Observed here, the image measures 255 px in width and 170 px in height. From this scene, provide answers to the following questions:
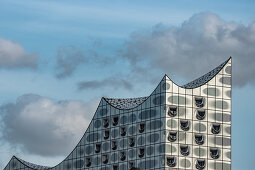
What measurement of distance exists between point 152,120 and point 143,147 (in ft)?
15.1

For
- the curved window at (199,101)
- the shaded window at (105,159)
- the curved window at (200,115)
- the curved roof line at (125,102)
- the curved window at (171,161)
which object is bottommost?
the curved window at (171,161)

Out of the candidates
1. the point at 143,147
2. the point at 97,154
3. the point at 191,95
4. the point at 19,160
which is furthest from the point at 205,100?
the point at 19,160

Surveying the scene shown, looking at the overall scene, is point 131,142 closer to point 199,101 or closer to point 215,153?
point 199,101

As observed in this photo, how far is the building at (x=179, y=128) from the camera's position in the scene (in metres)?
142

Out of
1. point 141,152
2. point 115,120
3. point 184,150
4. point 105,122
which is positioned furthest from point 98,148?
point 184,150

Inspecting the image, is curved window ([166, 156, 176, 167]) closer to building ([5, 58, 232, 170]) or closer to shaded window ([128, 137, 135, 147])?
building ([5, 58, 232, 170])

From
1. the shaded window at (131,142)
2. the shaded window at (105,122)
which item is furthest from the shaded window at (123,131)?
the shaded window at (105,122)

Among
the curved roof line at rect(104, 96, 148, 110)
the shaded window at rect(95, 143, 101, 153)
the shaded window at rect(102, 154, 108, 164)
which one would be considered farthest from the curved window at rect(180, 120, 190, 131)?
the shaded window at rect(95, 143, 101, 153)

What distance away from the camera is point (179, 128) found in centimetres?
14300

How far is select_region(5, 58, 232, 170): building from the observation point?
14243 cm

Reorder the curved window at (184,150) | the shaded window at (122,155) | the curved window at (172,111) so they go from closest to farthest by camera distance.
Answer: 1. the curved window at (184,150)
2. the curved window at (172,111)
3. the shaded window at (122,155)

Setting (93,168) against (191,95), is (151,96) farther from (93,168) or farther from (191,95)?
(93,168)

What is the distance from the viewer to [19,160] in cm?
17388

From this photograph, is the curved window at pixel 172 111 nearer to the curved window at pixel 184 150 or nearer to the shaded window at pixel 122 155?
the curved window at pixel 184 150
